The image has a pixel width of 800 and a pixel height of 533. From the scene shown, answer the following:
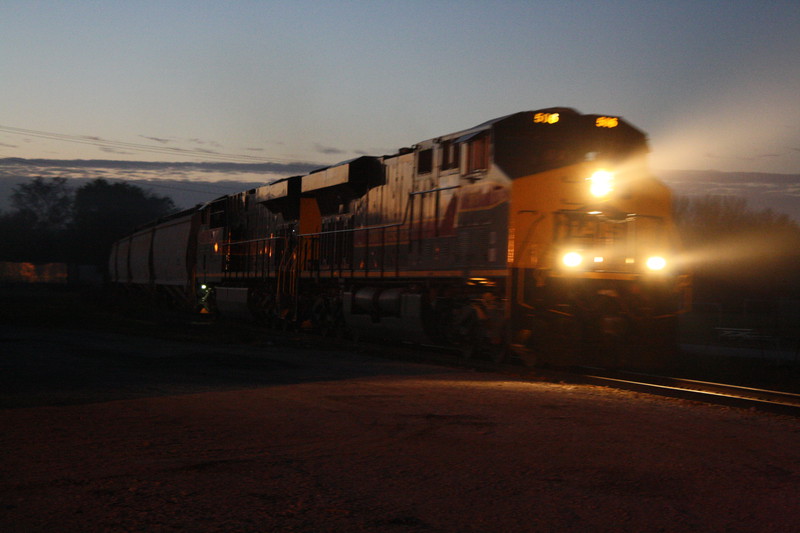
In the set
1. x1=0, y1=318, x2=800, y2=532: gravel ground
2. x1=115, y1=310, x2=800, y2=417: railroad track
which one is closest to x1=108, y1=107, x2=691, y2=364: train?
x1=115, y1=310, x2=800, y2=417: railroad track

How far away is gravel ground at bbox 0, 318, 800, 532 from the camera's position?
446cm

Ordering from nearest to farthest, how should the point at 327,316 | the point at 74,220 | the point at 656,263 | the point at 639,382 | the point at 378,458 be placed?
1. the point at 378,458
2. the point at 639,382
3. the point at 656,263
4. the point at 327,316
5. the point at 74,220

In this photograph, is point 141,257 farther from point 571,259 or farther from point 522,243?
point 571,259

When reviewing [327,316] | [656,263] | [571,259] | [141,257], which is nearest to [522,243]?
[571,259]

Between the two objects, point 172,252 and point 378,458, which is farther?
point 172,252

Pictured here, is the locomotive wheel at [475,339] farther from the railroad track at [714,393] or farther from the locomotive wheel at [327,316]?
the locomotive wheel at [327,316]

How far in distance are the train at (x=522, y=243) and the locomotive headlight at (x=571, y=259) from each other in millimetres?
17

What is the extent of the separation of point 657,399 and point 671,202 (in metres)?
5.21

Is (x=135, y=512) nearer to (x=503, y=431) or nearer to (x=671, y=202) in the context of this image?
(x=503, y=431)

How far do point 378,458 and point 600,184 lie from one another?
26.4 feet

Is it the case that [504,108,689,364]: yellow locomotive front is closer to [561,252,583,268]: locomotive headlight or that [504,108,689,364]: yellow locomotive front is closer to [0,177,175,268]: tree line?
[561,252,583,268]: locomotive headlight

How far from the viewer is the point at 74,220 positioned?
102m

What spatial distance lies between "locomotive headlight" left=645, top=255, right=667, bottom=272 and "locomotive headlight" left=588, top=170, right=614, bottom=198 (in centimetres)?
131

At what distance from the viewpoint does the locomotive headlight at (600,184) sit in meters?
12.6
